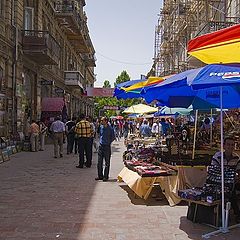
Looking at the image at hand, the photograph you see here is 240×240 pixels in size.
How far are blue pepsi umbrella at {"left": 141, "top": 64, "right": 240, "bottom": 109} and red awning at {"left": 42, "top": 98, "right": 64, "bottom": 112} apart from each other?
661 inches

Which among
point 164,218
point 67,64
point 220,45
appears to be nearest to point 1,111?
point 164,218

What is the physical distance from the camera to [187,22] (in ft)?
106

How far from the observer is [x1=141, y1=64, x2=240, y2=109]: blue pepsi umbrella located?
17.3 feet

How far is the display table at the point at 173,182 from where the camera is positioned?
8047 mm

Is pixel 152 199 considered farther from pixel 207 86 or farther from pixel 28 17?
pixel 28 17

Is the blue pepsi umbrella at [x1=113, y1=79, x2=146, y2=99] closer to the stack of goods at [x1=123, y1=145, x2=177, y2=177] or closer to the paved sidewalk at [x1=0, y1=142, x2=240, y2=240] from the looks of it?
the stack of goods at [x1=123, y1=145, x2=177, y2=177]

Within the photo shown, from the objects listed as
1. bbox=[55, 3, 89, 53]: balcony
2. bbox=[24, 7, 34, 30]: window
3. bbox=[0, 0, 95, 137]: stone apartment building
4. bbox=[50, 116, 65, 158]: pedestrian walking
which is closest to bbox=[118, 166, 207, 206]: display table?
bbox=[50, 116, 65, 158]: pedestrian walking

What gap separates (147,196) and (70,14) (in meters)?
23.8

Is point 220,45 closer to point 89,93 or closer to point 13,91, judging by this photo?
point 13,91

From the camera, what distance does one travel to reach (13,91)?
762 inches

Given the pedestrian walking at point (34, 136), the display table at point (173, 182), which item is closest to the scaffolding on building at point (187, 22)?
the pedestrian walking at point (34, 136)

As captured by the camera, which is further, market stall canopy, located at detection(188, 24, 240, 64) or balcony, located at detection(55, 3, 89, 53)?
balcony, located at detection(55, 3, 89, 53)

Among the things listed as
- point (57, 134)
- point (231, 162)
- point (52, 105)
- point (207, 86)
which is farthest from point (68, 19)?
point (207, 86)

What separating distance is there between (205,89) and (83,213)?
2882 mm
